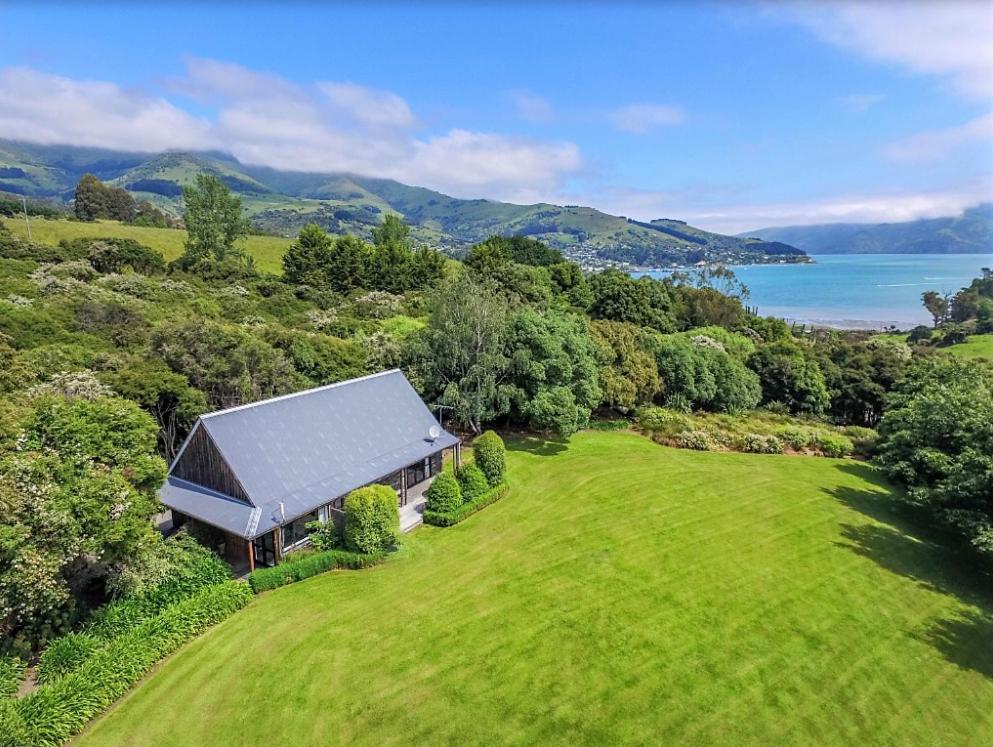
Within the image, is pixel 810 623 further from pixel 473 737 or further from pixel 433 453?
pixel 433 453

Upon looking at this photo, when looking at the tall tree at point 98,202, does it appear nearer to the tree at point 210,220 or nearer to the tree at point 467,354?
the tree at point 210,220

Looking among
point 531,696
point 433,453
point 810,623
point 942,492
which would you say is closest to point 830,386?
point 942,492

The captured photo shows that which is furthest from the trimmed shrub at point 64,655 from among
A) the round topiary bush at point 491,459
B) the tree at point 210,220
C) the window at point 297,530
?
the tree at point 210,220

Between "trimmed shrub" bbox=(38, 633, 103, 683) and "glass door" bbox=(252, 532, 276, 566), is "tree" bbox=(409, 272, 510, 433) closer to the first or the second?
"glass door" bbox=(252, 532, 276, 566)

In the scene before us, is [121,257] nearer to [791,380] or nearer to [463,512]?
[463,512]

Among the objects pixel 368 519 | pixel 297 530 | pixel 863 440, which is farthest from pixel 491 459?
pixel 863 440

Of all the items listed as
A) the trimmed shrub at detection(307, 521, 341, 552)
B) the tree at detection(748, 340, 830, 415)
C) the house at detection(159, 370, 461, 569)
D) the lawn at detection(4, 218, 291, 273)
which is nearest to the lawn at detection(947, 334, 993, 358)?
the tree at detection(748, 340, 830, 415)
